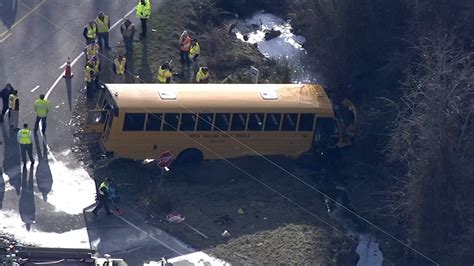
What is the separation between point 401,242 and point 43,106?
38.6 ft

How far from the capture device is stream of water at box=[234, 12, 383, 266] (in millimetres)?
34631

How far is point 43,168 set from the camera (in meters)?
34.9

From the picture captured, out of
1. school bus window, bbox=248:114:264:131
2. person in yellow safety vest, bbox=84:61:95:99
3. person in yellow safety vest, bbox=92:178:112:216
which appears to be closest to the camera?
person in yellow safety vest, bbox=92:178:112:216

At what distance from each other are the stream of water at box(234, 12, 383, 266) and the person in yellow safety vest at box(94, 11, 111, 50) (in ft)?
18.4

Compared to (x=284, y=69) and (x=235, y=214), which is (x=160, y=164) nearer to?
(x=235, y=214)

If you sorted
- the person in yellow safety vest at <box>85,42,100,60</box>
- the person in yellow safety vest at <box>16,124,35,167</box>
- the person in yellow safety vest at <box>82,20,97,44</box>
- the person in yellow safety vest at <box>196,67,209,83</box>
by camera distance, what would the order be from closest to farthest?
the person in yellow safety vest at <box>16,124,35,167</box> → the person in yellow safety vest at <box>196,67,209,83</box> → the person in yellow safety vest at <box>85,42,100,60</box> → the person in yellow safety vest at <box>82,20,97,44</box>

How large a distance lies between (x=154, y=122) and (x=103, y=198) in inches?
134

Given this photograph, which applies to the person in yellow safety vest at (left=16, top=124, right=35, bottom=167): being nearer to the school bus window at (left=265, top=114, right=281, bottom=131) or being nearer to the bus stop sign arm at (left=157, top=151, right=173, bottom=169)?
the bus stop sign arm at (left=157, top=151, right=173, bottom=169)

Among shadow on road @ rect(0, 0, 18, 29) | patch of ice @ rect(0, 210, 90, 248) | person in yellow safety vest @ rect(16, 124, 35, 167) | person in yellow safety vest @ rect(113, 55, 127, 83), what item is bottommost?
patch of ice @ rect(0, 210, 90, 248)

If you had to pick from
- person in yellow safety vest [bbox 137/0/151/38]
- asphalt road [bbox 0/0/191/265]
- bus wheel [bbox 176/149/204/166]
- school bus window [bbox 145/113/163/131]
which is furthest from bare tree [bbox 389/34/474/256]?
person in yellow safety vest [bbox 137/0/151/38]

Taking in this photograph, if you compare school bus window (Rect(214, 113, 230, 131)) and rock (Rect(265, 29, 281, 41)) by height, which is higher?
rock (Rect(265, 29, 281, 41))

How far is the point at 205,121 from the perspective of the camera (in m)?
35.7

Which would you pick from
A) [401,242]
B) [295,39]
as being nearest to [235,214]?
[401,242]

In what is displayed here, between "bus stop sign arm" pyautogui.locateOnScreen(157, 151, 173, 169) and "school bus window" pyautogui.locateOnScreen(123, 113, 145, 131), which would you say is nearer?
"bus stop sign arm" pyautogui.locateOnScreen(157, 151, 173, 169)
